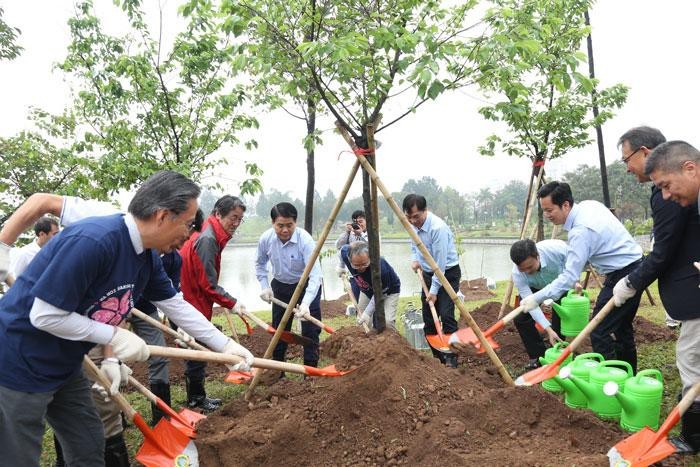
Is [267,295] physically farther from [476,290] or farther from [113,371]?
[476,290]

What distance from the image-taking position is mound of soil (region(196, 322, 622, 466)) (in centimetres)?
282

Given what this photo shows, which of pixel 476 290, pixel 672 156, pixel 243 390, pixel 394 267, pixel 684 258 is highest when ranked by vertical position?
pixel 672 156

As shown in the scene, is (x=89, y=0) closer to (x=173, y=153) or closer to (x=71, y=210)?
(x=173, y=153)

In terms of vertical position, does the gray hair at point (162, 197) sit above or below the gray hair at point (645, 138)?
below

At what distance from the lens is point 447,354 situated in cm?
495

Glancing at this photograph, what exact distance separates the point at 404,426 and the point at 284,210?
7.76ft

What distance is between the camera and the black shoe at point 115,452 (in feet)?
10.00

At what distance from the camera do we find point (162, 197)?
83.9 inches

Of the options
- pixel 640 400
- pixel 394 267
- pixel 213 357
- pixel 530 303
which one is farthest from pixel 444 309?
pixel 394 267

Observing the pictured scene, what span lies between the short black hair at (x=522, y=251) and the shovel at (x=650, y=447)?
1995 millimetres

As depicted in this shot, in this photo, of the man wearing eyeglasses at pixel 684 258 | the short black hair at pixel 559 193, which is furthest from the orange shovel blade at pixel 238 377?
the man wearing eyeglasses at pixel 684 258

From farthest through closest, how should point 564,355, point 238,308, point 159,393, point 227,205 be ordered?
point 238,308 → point 227,205 → point 159,393 → point 564,355

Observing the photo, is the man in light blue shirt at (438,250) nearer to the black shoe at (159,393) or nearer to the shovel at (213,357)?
the shovel at (213,357)

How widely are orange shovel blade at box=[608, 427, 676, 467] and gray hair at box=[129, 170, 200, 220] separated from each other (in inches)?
104
